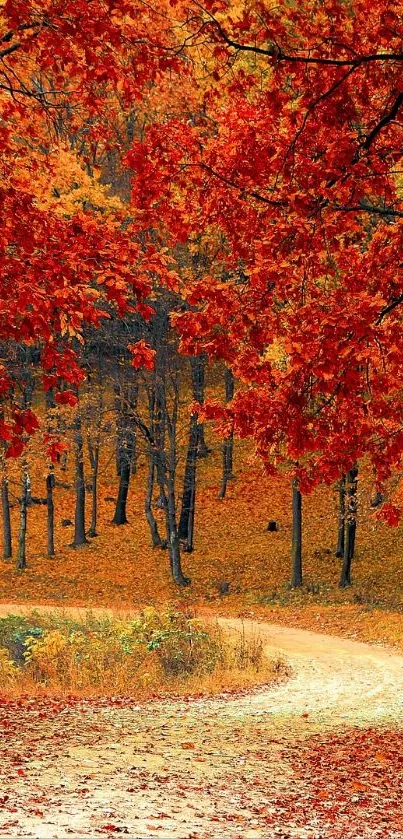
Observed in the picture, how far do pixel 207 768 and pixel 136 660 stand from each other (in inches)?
253

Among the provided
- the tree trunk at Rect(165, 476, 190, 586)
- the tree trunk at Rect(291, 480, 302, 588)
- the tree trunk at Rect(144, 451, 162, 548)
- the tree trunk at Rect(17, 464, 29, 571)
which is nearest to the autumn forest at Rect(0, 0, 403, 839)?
the tree trunk at Rect(291, 480, 302, 588)

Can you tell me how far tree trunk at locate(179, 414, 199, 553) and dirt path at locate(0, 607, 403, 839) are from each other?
17413 millimetres

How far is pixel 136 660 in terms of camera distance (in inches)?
573

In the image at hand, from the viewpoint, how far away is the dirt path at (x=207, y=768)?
6.27 meters

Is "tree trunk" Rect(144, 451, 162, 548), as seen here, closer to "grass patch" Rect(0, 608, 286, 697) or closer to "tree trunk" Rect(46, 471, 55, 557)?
"tree trunk" Rect(46, 471, 55, 557)

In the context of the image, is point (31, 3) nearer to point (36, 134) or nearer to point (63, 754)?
point (36, 134)

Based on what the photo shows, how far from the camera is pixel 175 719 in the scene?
10.9m

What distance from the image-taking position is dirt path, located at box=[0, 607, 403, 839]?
6.27 metres

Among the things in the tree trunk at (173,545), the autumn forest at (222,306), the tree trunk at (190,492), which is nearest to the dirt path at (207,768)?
the autumn forest at (222,306)

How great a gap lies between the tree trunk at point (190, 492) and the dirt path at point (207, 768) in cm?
1741

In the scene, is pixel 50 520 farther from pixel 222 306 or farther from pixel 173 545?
pixel 222 306

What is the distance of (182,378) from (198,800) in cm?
2270

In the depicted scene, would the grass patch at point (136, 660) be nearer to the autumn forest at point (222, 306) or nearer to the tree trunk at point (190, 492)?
the autumn forest at point (222, 306)

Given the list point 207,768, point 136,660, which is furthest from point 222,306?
point 136,660
